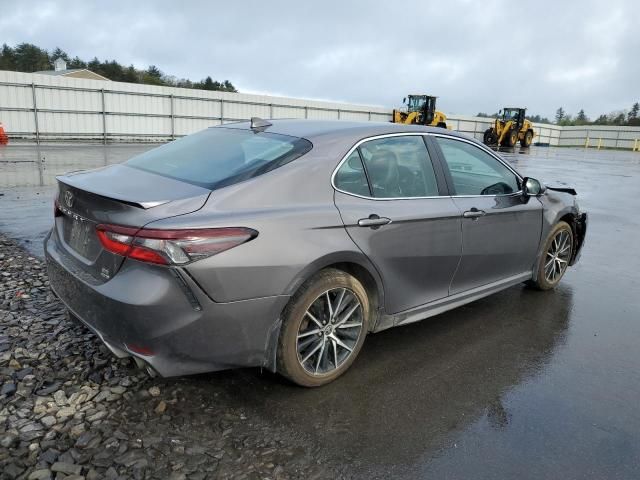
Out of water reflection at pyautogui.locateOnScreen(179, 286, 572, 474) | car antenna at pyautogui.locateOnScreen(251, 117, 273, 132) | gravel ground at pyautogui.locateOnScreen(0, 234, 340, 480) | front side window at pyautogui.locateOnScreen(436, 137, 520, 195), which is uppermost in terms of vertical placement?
car antenna at pyautogui.locateOnScreen(251, 117, 273, 132)

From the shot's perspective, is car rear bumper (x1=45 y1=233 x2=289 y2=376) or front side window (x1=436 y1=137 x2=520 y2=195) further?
front side window (x1=436 y1=137 x2=520 y2=195)

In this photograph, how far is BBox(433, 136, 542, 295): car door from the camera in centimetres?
388

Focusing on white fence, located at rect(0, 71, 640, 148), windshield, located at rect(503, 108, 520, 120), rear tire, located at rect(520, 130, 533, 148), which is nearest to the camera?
white fence, located at rect(0, 71, 640, 148)

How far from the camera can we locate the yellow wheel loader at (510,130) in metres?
38.3

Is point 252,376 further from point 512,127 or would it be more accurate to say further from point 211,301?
→ point 512,127

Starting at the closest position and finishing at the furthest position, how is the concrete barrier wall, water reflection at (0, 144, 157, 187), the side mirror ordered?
the side mirror → water reflection at (0, 144, 157, 187) → the concrete barrier wall

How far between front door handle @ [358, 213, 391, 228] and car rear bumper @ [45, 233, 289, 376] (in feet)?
2.25

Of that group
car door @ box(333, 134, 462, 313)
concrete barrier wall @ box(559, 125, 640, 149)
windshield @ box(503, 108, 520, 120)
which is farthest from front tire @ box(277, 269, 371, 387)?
concrete barrier wall @ box(559, 125, 640, 149)

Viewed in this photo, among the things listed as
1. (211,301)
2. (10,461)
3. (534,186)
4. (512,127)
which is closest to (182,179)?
(211,301)

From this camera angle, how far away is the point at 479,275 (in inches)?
160

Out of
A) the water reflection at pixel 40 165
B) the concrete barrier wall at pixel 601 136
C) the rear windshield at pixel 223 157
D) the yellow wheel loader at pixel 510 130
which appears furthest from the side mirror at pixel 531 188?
the concrete barrier wall at pixel 601 136

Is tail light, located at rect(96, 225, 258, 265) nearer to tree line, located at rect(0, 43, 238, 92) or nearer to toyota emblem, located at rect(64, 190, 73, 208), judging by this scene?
toyota emblem, located at rect(64, 190, 73, 208)

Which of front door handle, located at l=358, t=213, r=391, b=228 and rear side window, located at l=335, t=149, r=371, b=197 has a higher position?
rear side window, located at l=335, t=149, r=371, b=197

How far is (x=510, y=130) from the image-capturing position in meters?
38.2
